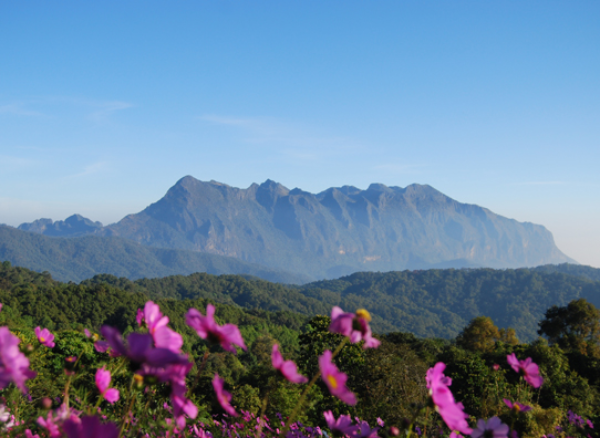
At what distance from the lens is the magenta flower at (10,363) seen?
2.30 feet

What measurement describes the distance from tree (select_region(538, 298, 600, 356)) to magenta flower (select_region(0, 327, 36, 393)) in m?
35.8

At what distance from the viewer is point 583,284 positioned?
5394 inches

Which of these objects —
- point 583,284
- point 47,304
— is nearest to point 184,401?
point 47,304

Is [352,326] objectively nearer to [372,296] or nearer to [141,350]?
[141,350]

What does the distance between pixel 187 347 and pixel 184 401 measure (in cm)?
4707

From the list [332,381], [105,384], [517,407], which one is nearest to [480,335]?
[517,407]

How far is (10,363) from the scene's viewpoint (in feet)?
2.34

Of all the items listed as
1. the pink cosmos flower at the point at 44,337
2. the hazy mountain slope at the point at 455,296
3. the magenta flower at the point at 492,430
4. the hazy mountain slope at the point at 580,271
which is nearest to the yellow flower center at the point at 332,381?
the magenta flower at the point at 492,430

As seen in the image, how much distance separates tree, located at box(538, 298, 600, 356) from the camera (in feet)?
98.9

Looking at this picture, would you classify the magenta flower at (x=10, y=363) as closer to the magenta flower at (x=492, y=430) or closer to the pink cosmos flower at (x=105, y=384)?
the pink cosmos flower at (x=105, y=384)

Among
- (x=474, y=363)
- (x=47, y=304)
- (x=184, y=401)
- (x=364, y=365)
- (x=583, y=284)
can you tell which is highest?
(x=184, y=401)

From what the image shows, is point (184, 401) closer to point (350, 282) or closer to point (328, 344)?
point (328, 344)

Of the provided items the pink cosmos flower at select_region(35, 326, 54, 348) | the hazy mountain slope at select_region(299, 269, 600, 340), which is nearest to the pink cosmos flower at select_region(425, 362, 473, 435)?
the pink cosmos flower at select_region(35, 326, 54, 348)

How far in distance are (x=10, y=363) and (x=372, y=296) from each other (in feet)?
520
